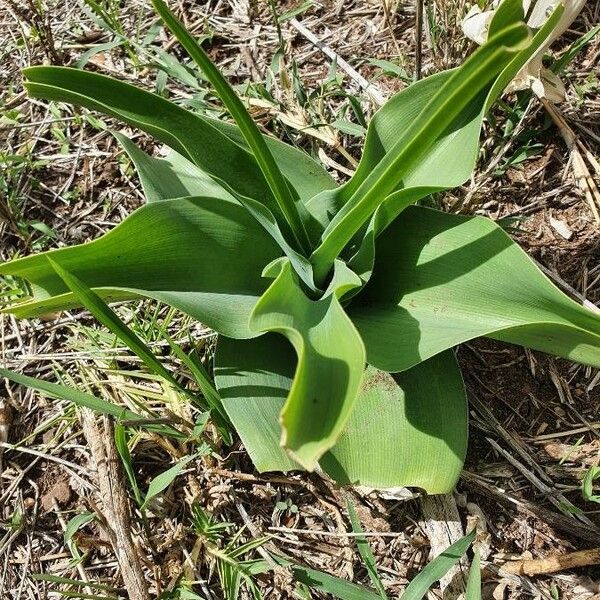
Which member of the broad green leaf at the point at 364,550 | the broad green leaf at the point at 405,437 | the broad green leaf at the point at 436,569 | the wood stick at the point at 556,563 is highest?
the broad green leaf at the point at 405,437

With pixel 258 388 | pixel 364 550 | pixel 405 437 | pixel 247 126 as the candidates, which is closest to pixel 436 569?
pixel 364 550

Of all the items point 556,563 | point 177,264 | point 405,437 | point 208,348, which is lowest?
point 556,563

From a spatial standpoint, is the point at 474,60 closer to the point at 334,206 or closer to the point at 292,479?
the point at 334,206

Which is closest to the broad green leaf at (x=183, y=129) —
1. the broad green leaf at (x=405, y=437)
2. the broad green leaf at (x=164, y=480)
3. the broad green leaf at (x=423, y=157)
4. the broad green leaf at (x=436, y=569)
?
the broad green leaf at (x=423, y=157)

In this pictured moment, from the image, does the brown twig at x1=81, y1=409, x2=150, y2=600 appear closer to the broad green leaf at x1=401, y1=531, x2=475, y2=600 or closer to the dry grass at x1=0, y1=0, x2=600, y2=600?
the dry grass at x1=0, y1=0, x2=600, y2=600

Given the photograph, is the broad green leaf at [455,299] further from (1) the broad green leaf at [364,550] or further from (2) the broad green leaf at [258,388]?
(1) the broad green leaf at [364,550]

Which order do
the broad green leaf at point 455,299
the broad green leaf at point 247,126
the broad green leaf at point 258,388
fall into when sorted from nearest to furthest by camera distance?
1. the broad green leaf at point 247,126
2. the broad green leaf at point 455,299
3. the broad green leaf at point 258,388

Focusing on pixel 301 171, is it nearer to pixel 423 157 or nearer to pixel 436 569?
pixel 423 157
